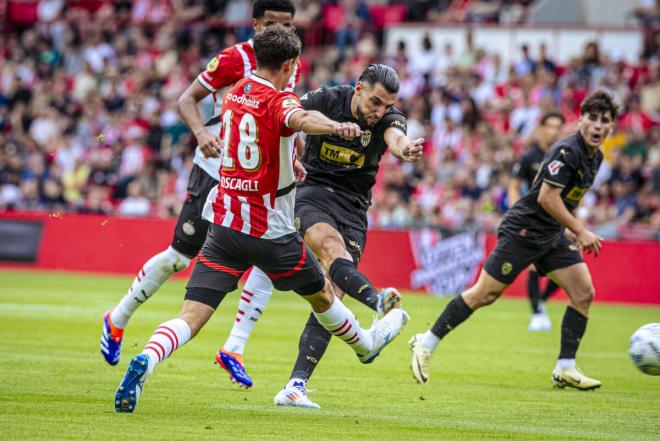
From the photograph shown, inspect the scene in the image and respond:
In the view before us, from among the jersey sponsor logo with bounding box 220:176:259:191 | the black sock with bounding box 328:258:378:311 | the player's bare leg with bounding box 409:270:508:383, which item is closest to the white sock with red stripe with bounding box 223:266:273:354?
the black sock with bounding box 328:258:378:311

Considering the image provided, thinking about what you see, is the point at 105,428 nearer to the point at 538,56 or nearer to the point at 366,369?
the point at 366,369

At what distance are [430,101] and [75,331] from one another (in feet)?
46.2

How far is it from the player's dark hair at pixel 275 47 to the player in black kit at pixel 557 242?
3.49 m

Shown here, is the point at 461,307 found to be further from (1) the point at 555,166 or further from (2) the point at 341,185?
(2) the point at 341,185

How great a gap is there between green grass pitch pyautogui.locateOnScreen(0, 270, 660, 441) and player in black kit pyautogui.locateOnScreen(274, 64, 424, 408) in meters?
0.51

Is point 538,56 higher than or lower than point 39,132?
higher

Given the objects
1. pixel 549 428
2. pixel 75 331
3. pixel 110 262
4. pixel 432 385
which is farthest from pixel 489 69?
pixel 549 428

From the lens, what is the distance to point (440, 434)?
6891 mm

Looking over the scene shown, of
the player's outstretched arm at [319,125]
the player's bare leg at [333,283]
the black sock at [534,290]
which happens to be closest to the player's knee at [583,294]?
the player's bare leg at [333,283]

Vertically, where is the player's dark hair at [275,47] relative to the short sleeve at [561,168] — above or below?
above

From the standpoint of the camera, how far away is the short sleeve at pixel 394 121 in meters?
8.25

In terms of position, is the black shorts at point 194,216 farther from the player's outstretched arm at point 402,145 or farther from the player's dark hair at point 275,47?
the player's dark hair at point 275,47

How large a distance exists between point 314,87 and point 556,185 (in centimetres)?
1773

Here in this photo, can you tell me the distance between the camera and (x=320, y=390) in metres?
8.98
